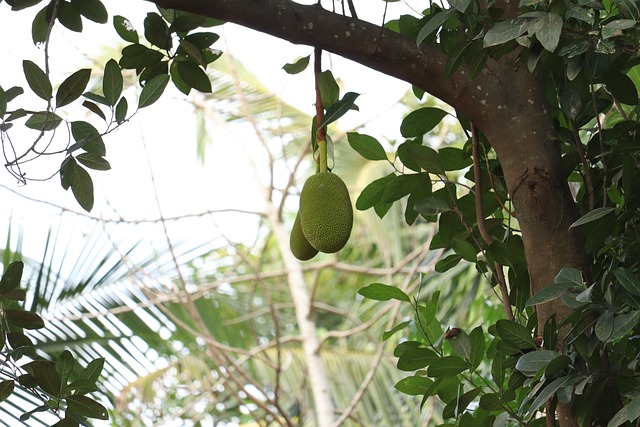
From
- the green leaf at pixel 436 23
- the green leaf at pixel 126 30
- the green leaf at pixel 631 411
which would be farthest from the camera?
the green leaf at pixel 126 30

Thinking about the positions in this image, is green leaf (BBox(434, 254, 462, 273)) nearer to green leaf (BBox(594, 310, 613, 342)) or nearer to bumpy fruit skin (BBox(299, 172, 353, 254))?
bumpy fruit skin (BBox(299, 172, 353, 254))

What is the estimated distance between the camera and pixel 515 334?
2.34 ft

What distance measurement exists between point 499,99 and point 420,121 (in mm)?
145

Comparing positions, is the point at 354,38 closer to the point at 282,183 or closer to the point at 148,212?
the point at 148,212

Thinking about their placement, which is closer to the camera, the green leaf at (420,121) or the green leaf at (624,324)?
the green leaf at (624,324)

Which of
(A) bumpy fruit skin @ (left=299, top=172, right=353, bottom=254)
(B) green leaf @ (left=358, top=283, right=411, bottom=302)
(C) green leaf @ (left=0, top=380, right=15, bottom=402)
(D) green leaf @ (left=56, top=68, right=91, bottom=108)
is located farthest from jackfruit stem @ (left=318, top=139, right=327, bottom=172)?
(C) green leaf @ (left=0, top=380, right=15, bottom=402)

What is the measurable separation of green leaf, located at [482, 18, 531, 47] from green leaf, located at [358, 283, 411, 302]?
0.31 m

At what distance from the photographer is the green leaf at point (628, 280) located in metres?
0.61

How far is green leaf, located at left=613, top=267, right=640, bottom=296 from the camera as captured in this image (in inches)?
23.9

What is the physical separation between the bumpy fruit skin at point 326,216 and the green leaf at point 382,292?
0.10 meters

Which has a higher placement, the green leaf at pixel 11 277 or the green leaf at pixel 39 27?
the green leaf at pixel 39 27

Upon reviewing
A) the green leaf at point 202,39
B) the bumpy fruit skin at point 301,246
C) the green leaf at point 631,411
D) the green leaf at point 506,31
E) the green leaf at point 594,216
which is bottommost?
the green leaf at point 631,411

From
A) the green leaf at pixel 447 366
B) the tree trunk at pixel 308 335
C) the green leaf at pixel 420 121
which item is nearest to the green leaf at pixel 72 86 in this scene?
the green leaf at pixel 420 121

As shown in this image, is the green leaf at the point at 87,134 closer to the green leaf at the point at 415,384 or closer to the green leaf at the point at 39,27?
the green leaf at the point at 39,27
